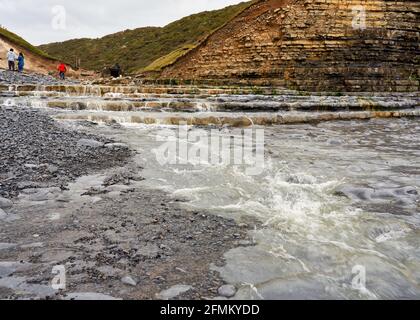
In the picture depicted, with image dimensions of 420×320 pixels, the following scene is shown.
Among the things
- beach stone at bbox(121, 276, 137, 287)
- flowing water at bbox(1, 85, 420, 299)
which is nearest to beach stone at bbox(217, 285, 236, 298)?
flowing water at bbox(1, 85, 420, 299)

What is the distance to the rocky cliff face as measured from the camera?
22.0 meters

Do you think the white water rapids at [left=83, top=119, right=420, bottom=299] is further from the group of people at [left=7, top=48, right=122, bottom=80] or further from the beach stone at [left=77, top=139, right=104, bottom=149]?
the group of people at [left=7, top=48, right=122, bottom=80]

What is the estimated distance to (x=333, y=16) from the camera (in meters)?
22.8

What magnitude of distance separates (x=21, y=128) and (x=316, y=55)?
19.3 meters

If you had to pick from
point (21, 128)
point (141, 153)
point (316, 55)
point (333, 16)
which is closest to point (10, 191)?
point (141, 153)

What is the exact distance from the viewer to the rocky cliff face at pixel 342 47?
72.3 feet

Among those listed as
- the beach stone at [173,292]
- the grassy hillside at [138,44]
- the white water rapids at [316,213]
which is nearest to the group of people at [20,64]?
the grassy hillside at [138,44]

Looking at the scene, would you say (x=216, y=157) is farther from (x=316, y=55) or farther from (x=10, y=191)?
(x=316, y=55)

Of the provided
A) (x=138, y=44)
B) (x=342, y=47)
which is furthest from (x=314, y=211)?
(x=138, y=44)

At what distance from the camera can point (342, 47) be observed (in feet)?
73.7
